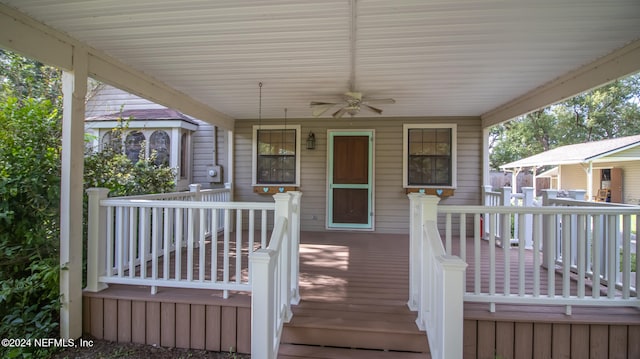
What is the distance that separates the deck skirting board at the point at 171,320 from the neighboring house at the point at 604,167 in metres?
12.1

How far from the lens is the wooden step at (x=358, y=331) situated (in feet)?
7.27

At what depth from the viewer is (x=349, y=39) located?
264 cm

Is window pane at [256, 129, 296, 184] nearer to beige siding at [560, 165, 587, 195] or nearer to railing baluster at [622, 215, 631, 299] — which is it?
railing baluster at [622, 215, 631, 299]

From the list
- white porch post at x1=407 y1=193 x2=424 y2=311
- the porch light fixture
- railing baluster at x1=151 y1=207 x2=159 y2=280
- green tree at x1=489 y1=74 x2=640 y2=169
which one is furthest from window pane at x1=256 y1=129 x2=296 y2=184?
green tree at x1=489 y1=74 x2=640 y2=169

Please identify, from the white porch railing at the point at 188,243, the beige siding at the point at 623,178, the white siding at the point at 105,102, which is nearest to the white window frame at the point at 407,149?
the white porch railing at the point at 188,243

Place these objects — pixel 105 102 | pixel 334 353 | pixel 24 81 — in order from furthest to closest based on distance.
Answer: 1. pixel 105 102
2. pixel 24 81
3. pixel 334 353

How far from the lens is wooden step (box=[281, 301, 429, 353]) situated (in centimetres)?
222

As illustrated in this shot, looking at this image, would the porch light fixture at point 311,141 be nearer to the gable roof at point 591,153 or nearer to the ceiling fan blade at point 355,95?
the ceiling fan blade at point 355,95

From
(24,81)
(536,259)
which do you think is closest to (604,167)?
(536,259)

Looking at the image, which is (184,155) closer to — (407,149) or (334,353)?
→ (407,149)

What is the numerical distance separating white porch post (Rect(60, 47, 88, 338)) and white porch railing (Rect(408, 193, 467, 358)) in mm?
2856

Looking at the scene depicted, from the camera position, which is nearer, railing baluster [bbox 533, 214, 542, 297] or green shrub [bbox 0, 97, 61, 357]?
railing baluster [bbox 533, 214, 542, 297]

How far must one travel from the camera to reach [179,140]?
5.94 m

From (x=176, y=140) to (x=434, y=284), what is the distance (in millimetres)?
5501
